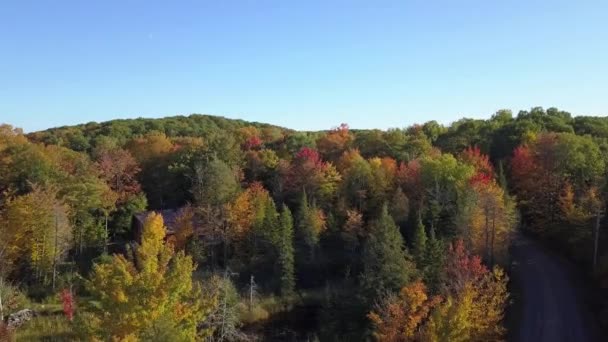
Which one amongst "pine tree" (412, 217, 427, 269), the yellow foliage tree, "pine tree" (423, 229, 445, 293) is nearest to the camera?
the yellow foliage tree

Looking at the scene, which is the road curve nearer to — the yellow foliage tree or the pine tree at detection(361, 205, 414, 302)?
the pine tree at detection(361, 205, 414, 302)

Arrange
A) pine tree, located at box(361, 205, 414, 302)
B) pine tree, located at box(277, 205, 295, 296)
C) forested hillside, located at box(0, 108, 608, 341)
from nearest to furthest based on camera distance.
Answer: forested hillside, located at box(0, 108, 608, 341) → pine tree, located at box(361, 205, 414, 302) → pine tree, located at box(277, 205, 295, 296)

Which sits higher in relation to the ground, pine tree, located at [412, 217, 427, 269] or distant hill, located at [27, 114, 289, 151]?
distant hill, located at [27, 114, 289, 151]

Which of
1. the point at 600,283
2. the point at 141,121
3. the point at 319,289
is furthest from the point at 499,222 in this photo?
the point at 141,121

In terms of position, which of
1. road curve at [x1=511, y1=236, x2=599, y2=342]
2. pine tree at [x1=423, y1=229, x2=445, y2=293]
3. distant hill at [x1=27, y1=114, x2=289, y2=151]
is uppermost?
distant hill at [x1=27, y1=114, x2=289, y2=151]

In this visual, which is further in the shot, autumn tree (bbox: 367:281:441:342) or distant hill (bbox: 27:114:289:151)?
distant hill (bbox: 27:114:289:151)

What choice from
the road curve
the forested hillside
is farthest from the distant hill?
the road curve

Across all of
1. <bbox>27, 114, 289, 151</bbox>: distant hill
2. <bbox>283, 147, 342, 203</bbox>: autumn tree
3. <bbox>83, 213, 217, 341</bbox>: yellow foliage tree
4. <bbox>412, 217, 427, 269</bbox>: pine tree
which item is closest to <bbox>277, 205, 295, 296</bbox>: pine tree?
<bbox>283, 147, 342, 203</bbox>: autumn tree

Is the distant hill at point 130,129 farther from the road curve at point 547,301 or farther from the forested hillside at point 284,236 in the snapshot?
the road curve at point 547,301
